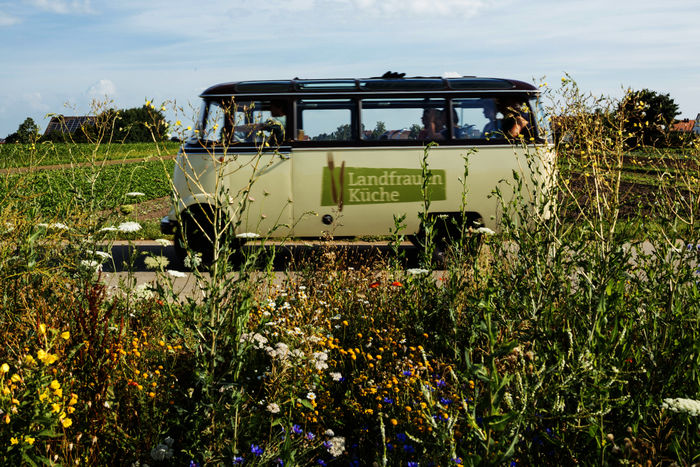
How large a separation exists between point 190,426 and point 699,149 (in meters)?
3.56

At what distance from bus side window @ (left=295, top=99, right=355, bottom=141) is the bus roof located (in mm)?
184

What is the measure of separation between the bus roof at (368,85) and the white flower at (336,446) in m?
6.39

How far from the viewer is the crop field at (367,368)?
2.50 metres

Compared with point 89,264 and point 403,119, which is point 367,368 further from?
point 403,119

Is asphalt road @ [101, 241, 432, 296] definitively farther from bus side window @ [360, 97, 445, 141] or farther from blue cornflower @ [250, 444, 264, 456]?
blue cornflower @ [250, 444, 264, 456]

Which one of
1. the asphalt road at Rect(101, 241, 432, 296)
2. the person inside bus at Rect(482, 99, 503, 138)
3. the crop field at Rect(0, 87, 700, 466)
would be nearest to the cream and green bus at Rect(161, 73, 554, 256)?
the person inside bus at Rect(482, 99, 503, 138)

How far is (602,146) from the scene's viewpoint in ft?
13.0

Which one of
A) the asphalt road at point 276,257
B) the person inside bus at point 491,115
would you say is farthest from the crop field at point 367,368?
the person inside bus at point 491,115

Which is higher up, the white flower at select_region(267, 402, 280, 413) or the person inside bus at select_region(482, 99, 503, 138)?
the person inside bus at select_region(482, 99, 503, 138)

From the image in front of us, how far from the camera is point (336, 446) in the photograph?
295 cm

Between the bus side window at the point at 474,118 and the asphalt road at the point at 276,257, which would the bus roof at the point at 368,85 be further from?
the asphalt road at the point at 276,257

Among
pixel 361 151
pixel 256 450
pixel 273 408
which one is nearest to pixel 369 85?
pixel 361 151

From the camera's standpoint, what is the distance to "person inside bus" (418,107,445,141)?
347 inches

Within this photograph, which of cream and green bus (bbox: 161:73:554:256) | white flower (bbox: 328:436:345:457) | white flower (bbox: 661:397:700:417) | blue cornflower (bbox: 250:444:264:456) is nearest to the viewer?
white flower (bbox: 661:397:700:417)
